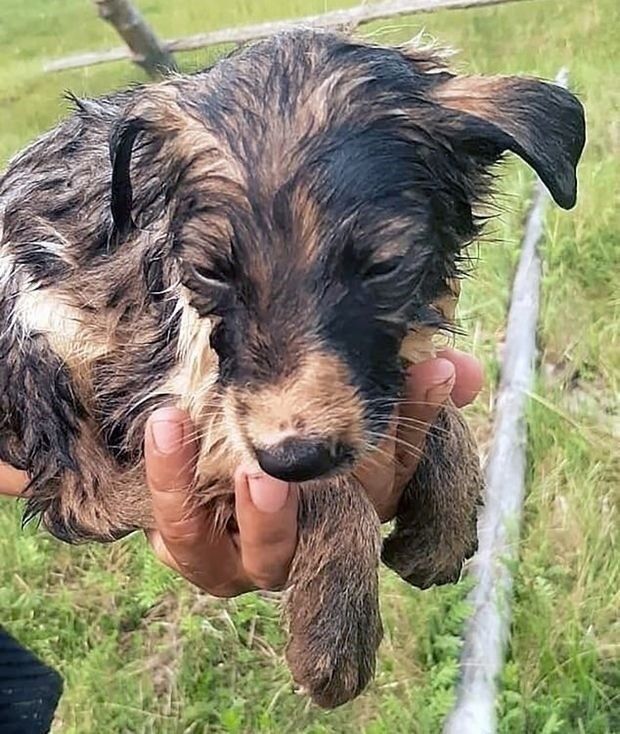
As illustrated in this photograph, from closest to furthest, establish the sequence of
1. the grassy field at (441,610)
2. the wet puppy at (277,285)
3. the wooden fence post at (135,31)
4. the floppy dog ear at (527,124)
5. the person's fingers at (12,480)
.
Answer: the wet puppy at (277,285) → the floppy dog ear at (527,124) → the person's fingers at (12,480) → the grassy field at (441,610) → the wooden fence post at (135,31)

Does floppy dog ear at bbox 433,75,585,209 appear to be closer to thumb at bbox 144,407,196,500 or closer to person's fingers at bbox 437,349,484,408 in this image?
person's fingers at bbox 437,349,484,408

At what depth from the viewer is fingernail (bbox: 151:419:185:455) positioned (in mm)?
2492

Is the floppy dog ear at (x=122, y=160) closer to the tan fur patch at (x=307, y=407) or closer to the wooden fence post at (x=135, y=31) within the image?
the tan fur patch at (x=307, y=407)

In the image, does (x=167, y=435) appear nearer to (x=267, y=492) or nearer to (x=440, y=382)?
(x=267, y=492)

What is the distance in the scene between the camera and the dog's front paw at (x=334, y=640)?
8.49 feet

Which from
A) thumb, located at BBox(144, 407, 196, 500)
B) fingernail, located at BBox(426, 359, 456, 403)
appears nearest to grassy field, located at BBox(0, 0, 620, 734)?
fingernail, located at BBox(426, 359, 456, 403)

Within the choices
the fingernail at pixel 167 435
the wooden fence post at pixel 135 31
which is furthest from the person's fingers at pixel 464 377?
the wooden fence post at pixel 135 31

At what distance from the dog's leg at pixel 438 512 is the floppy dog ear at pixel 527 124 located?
2.43 feet

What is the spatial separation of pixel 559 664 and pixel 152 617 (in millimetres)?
1377

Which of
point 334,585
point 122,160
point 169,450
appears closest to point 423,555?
point 334,585

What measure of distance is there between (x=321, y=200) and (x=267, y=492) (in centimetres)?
58

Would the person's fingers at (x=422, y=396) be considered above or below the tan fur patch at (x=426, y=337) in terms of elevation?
below

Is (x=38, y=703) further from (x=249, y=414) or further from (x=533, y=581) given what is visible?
(x=533, y=581)

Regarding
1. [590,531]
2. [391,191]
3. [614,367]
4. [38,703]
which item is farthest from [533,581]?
Result: [391,191]
